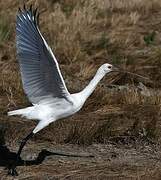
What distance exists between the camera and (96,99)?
880 centimetres

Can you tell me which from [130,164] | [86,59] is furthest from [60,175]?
[86,59]

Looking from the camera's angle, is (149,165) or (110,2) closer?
(149,165)

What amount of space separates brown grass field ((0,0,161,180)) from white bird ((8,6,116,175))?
18.7 inches

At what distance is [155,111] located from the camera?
8.35 meters

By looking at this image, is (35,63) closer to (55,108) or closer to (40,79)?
(40,79)

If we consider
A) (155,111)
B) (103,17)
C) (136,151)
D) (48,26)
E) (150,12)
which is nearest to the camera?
(136,151)

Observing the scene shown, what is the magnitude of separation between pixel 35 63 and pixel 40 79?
0.15 meters

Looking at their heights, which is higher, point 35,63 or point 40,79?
point 35,63

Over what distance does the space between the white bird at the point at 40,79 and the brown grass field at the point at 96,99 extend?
474 mm

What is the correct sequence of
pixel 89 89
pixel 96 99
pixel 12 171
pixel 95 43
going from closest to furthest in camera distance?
1. pixel 12 171
2. pixel 89 89
3. pixel 96 99
4. pixel 95 43

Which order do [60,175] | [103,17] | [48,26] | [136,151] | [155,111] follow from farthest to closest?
[103,17]
[48,26]
[155,111]
[136,151]
[60,175]

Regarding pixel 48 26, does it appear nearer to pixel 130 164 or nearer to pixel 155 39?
pixel 155 39

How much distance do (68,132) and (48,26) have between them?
17.8 ft

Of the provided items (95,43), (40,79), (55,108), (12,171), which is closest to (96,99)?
(55,108)
